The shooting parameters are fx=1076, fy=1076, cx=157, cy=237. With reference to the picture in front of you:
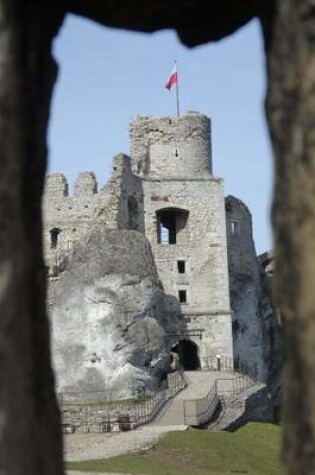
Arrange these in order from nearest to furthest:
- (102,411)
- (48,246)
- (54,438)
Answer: (54,438) → (102,411) → (48,246)

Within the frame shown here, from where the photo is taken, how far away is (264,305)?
50750 millimetres

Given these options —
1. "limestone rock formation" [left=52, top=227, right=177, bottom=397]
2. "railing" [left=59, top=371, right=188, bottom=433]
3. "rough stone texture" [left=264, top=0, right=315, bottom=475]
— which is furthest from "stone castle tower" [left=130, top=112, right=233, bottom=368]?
"rough stone texture" [left=264, top=0, right=315, bottom=475]

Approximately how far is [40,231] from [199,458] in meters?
18.0

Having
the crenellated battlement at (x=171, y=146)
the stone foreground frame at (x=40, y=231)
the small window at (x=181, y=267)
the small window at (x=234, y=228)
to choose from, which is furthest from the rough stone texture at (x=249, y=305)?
the stone foreground frame at (x=40, y=231)

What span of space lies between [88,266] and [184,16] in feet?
107

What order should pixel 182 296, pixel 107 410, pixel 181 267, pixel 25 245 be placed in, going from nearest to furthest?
pixel 25 245
pixel 107 410
pixel 182 296
pixel 181 267

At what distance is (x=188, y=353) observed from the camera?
155 feet

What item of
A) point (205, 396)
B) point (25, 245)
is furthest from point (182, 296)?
point (25, 245)

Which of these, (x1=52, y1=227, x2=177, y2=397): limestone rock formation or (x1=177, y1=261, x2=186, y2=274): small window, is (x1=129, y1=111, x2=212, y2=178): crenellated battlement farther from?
(x1=52, y1=227, x2=177, y2=397): limestone rock formation

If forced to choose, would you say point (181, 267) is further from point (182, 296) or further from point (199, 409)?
point (199, 409)

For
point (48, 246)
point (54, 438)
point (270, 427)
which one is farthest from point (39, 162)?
point (48, 246)

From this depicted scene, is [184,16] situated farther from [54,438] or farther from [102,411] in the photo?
[102,411]

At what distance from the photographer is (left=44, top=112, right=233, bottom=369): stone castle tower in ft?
151

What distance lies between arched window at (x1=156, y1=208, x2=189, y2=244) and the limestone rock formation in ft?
24.9
